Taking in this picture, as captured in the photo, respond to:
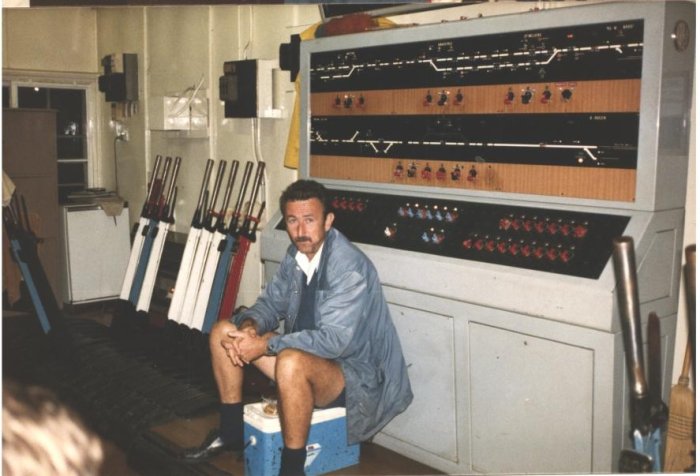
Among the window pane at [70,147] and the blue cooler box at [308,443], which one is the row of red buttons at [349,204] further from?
the window pane at [70,147]

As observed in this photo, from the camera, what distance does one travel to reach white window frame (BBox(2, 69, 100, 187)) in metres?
6.08

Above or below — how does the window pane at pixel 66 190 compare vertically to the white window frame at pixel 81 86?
below

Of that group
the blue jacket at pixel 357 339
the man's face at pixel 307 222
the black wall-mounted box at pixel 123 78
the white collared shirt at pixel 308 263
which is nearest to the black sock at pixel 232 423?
the blue jacket at pixel 357 339

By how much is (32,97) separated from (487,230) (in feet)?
16.2

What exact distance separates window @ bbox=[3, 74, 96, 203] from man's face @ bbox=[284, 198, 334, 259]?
156 inches

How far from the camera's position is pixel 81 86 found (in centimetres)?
646

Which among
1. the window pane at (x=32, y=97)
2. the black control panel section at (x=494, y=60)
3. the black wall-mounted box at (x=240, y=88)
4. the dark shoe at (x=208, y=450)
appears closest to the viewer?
the black control panel section at (x=494, y=60)

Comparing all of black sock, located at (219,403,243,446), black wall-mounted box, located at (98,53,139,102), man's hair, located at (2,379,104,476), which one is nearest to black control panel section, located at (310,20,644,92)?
black sock, located at (219,403,243,446)

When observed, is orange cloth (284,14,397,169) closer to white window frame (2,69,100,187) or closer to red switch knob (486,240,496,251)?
red switch knob (486,240,496,251)

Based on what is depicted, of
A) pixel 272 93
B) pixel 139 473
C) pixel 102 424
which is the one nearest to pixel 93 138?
pixel 272 93

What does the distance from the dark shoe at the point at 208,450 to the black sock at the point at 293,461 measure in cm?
49

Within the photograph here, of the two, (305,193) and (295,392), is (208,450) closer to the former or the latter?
(295,392)

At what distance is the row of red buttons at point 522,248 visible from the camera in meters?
2.45

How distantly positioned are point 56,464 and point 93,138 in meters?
6.18
